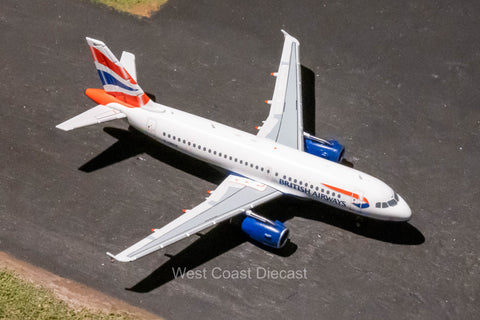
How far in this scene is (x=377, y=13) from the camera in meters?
60.0

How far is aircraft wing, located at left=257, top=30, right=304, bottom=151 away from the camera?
155 ft

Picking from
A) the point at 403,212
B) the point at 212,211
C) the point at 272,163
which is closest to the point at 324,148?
the point at 272,163

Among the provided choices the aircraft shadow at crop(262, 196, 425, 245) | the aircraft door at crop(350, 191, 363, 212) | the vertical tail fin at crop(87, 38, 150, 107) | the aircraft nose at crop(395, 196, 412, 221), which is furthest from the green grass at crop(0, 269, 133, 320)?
the aircraft nose at crop(395, 196, 412, 221)

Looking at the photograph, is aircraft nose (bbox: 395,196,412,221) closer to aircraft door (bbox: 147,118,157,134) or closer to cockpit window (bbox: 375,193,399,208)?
cockpit window (bbox: 375,193,399,208)

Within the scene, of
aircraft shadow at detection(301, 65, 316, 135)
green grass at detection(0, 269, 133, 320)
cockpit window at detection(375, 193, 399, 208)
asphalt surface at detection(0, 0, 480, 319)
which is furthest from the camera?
aircraft shadow at detection(301, 65, 316, 135)

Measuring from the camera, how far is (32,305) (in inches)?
1566

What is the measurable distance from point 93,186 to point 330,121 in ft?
68.1

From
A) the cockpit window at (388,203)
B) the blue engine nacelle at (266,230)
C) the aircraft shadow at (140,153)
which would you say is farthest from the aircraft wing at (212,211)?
the cockpit window at (388,203)

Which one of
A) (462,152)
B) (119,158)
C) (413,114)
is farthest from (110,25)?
(462,152)

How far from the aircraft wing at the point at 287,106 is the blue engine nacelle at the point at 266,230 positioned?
7.37 m

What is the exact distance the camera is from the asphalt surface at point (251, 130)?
41.5m

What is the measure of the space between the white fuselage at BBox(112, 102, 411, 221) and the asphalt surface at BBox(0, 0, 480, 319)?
2663 millimetres

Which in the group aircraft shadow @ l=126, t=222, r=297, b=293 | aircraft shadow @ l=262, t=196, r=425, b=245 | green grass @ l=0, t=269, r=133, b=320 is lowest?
green grass @ l=0, t=269, r=133, b=320

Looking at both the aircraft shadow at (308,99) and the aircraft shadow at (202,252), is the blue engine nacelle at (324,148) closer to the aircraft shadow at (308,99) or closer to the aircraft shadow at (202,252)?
the aircraft shadow at (308,99)
